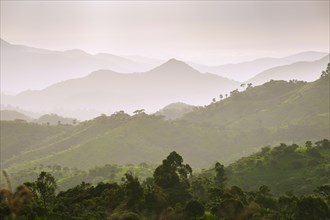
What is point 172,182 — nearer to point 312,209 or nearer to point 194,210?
point 194,210

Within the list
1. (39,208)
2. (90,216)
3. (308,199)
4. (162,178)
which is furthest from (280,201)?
(39,208)

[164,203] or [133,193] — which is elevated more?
[133,193]

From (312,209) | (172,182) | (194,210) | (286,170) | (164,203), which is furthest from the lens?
(286,170)

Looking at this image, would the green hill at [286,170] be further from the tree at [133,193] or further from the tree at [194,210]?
the tree at [133,193]

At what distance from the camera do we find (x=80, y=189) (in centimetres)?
6488

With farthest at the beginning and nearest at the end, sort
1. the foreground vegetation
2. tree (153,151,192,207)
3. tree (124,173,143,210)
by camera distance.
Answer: tree (153,151,192,207) < tree (124,173,143,210) < the foreground vegetation

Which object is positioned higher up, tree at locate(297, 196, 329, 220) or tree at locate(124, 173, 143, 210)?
tree at locate(124, 173, 143, 210)

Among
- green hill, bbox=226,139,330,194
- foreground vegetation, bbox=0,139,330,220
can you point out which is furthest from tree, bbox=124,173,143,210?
green hill, bbox=226,139,330,194

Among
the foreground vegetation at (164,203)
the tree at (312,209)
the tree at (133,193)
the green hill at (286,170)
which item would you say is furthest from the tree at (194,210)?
the green hill at (286,170)

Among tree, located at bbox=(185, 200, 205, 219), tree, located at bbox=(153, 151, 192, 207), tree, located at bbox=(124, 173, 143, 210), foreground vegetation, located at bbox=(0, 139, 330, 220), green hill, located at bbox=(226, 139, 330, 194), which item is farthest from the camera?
green hill, located at bbox=(226, 139, 330, 194)

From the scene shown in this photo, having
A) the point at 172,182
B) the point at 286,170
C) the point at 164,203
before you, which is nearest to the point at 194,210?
the point at 164,203

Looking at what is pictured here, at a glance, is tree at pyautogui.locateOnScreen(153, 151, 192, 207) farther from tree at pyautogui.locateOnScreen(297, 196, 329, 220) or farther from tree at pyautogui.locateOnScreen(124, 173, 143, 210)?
tree at pyautogui.locateOnScreen(297, 196, 329, 220)

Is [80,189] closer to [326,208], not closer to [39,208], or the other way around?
[39,208]

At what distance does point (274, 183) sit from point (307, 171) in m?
8.26
